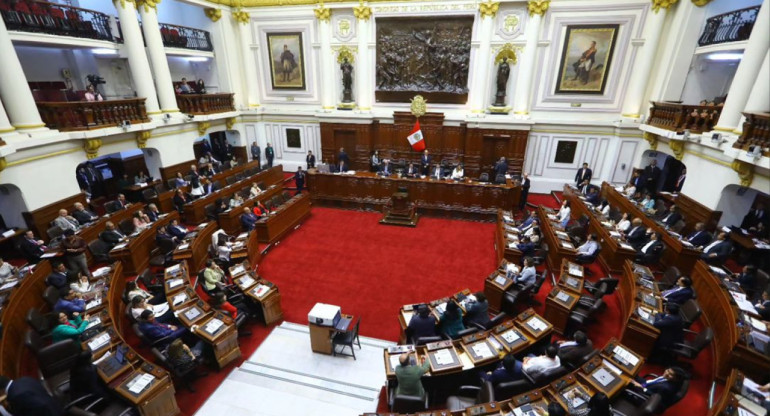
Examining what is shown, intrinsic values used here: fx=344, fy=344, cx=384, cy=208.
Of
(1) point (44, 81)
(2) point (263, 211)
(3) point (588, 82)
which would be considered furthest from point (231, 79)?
(3) point (588, 82)

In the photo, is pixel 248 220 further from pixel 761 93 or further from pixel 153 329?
pixel 761 93

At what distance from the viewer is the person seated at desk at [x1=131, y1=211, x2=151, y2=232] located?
9531 millimetres

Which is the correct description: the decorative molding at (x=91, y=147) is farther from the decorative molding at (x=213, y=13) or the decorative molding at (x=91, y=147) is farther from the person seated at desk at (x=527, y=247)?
the person seated at desk at (x=527, y=247)

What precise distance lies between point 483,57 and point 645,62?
5.86 meters

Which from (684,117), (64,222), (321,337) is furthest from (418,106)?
(64,222)

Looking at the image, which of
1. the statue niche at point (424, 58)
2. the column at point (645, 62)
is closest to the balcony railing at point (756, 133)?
the column at point (645, 62)

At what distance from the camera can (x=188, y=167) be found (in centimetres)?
1456

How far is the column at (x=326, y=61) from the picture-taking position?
596 inches

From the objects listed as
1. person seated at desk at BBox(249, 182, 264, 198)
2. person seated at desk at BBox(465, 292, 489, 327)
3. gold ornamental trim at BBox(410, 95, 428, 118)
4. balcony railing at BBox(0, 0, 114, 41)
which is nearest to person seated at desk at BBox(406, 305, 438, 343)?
person seated at desk at BBox(465, 292, 489, 327)

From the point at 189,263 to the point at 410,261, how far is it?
5782 mm

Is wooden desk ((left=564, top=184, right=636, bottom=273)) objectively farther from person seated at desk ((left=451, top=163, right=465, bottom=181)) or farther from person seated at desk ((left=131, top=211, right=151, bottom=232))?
person seated at desk ((left=131, top=211, right=151, bottom=232))

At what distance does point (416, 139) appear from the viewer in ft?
49.9

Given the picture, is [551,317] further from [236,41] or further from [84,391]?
[236,41]

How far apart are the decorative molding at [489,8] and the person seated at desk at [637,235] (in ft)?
31.4
